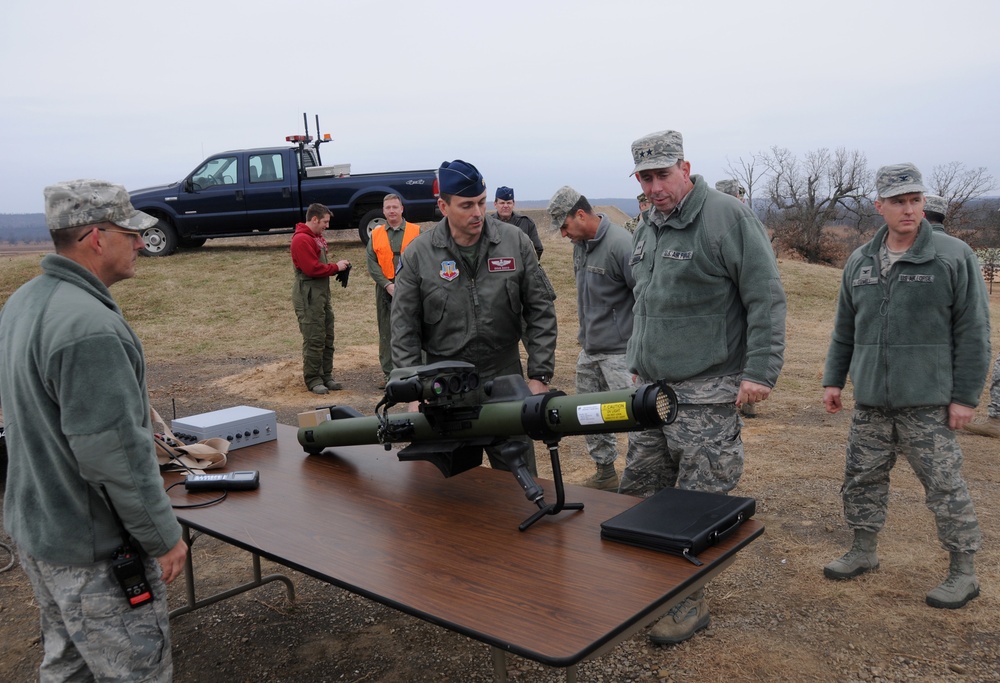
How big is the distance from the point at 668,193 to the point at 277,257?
13.4 metres

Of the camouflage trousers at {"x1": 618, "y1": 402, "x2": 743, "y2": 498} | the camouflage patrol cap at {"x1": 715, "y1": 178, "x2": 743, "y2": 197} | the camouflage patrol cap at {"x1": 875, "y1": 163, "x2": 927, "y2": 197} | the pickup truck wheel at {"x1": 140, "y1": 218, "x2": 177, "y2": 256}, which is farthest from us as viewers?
the pickup truck wheel at {"x1": 140, "y1": 218, "x2": 177, "y2": 256}

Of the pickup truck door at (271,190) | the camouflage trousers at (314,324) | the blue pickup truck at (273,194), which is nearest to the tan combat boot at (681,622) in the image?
the camouflage trousers at (314,324)

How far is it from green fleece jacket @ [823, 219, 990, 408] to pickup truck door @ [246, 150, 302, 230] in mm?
11828

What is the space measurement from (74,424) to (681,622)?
2.38 m

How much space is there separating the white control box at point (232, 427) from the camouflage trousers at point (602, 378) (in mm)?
1891

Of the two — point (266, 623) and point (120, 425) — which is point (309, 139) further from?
point (120, 425)

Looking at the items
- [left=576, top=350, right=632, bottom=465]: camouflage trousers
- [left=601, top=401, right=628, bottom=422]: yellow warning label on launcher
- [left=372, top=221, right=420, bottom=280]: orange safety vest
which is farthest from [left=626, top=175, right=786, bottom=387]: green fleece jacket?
[left=372, top=221, right=420, bottom=280]: orange safety vest

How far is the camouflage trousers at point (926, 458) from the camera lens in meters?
3.43

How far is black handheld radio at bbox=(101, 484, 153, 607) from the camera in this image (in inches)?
83.2

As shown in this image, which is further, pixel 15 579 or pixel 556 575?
pixel 15 579

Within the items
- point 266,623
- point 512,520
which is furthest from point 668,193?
point 266,623

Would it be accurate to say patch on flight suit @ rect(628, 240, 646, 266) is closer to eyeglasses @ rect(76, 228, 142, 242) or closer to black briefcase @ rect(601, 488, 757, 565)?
black briefcase @ rect(601, 488, 757, 565)

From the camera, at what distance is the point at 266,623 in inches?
147

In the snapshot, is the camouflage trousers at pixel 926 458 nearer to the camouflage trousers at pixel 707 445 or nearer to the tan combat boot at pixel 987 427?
the camouflage trousers at pixel 707 445
